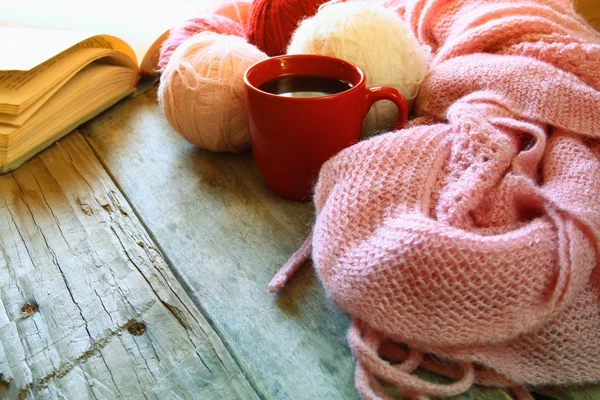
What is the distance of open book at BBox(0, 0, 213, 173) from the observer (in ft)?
1.73

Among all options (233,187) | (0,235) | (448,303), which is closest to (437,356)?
(448,303)

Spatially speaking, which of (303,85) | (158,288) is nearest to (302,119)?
(303,85)

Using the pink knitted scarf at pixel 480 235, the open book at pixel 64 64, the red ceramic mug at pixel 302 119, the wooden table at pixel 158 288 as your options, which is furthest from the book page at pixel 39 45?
the pink knitted scarf at pixel 480 235

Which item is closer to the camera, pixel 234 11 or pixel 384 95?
pixel 384 95

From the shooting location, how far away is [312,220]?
43cm

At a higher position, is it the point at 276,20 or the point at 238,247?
the point at 276,20

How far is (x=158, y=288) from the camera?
0.37 metres

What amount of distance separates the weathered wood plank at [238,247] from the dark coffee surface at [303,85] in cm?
10

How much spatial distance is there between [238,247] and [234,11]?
39 cm

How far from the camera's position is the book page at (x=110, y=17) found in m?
0.70

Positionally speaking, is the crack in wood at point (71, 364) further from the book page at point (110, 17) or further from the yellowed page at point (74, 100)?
the book page at point (110, 17)

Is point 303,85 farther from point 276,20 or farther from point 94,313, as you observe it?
point 94,313

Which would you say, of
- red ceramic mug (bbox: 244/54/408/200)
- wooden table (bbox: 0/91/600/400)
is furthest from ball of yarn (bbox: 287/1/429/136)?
wooden table (bbox: 0/91/600/400)

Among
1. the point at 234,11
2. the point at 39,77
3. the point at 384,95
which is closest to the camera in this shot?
the point at 384,95
